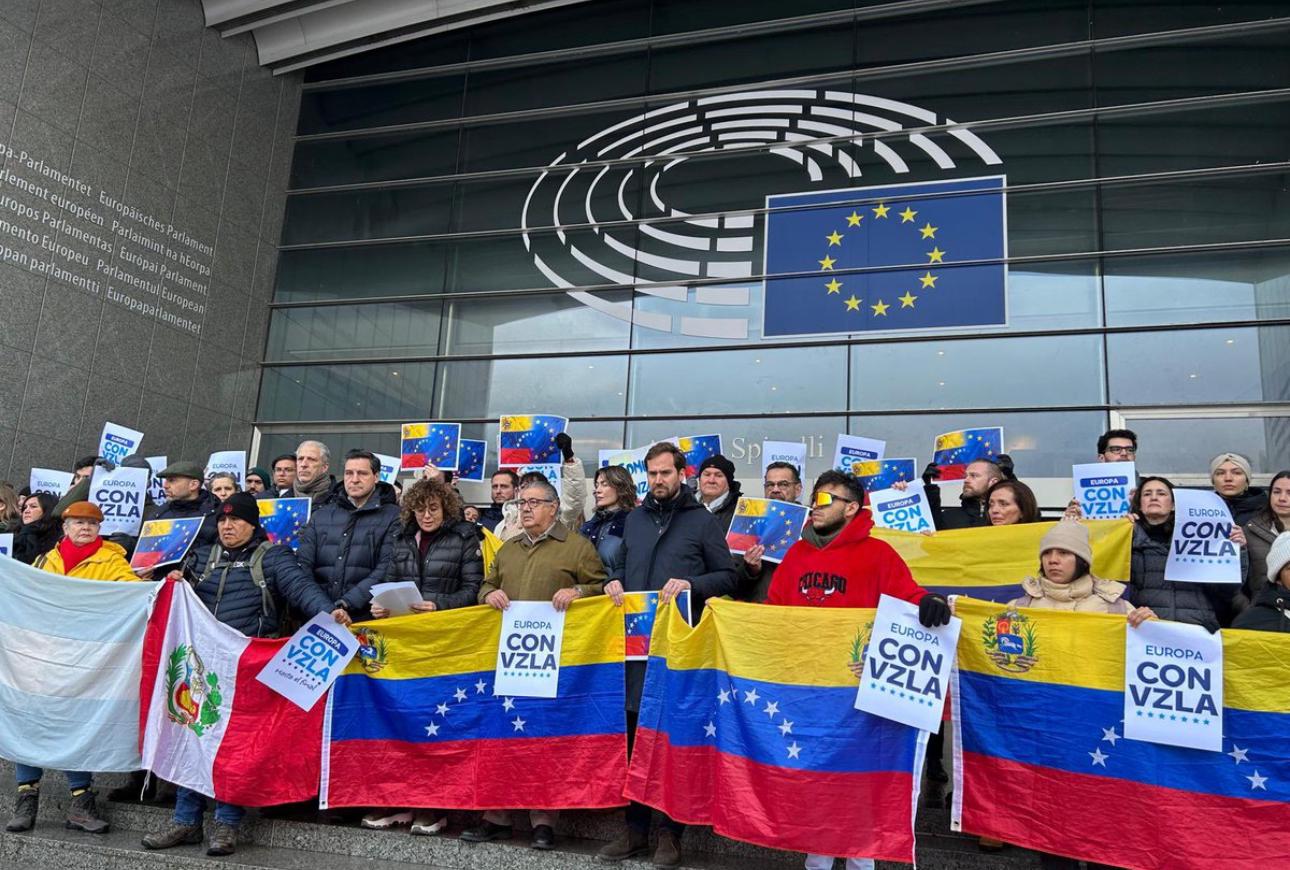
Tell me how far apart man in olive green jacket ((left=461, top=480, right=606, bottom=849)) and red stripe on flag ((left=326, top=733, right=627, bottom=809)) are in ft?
0.72

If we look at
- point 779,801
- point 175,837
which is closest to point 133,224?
point 175,837

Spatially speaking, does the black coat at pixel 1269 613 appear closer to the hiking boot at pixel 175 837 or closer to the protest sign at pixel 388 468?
the hiking boot at pixel 175 837

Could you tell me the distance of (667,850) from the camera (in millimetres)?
5621

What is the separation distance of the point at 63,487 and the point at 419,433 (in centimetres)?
391

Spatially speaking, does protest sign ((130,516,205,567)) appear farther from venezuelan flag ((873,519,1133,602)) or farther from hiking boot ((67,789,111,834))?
venezuelan flag ((873,519,1133,602))

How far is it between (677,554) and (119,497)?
5549mm

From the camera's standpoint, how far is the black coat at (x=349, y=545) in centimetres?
682

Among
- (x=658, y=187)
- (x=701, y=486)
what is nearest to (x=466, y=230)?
(x=658, y=187)

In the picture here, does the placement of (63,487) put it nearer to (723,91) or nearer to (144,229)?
(144,229)

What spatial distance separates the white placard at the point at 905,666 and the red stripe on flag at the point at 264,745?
11.0 ft

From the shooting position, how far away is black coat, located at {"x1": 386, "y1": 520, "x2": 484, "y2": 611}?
6.71 metres

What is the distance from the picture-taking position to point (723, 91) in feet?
49.6

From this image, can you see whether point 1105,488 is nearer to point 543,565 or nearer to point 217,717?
point 543,565

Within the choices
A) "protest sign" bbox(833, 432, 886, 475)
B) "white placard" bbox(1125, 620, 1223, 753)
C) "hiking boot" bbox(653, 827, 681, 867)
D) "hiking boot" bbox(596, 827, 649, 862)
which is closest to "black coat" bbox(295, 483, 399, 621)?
"hiking boot" bbox(596, 827, 649, 862)
